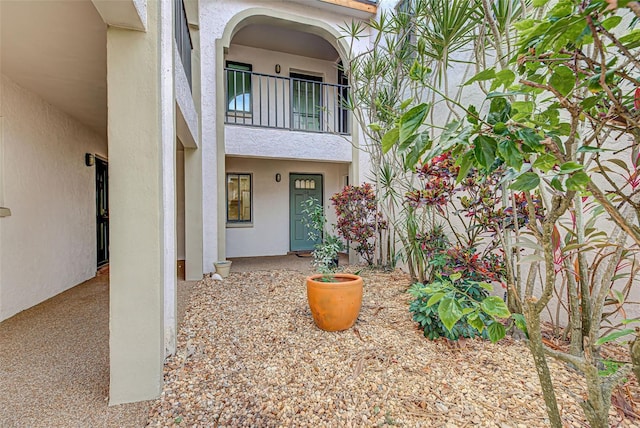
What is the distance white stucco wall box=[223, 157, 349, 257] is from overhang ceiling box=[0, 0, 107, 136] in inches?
154

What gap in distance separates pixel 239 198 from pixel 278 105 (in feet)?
8.64

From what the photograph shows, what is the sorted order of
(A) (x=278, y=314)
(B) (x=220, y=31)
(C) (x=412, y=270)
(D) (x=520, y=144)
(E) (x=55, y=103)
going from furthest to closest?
(B) (x=220, y=31)
(C) (x=412, y=270)
(E) (x=55, y=103)
(A) (x=278, y=314)
(D) (x=520, y=144)

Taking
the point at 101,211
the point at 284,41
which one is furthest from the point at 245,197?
the point at 284,41

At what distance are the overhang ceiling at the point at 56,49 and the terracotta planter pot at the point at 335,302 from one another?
283 cm

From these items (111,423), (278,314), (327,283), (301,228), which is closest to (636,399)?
(327,283)

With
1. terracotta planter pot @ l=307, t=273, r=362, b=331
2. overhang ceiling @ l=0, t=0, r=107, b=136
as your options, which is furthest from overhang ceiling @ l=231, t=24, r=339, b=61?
terracotta planter pot @ l=307, t=273, r=362, b=331

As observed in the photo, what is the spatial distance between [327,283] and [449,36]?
9.54 ft

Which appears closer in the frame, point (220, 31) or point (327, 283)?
point (327, 283)

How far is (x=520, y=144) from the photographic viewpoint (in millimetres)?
844

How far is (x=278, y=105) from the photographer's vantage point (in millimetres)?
7426

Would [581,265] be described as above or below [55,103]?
below

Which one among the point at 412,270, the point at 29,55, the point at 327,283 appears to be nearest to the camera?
the point at 29,55

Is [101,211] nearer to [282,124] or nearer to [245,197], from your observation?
[245,197]

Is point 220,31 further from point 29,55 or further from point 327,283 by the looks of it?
point 327,283
